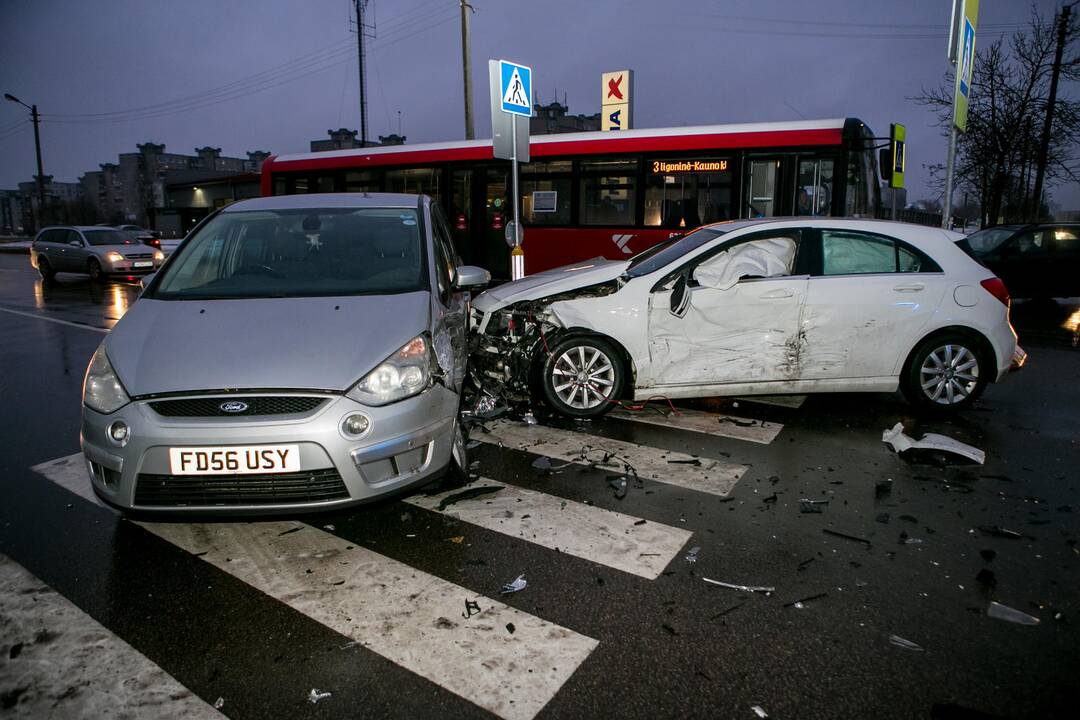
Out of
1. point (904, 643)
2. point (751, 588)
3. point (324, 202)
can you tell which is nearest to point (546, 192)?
point (324, 202)

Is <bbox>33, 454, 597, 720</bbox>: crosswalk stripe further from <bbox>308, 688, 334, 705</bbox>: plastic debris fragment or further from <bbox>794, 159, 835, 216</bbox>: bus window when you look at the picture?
<bbox>794, 159, 835, 216</bbox>: bus window

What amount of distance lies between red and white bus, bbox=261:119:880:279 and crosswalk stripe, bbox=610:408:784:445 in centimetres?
642

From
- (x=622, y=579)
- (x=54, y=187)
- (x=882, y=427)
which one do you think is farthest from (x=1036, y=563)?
(x=54, y=187)

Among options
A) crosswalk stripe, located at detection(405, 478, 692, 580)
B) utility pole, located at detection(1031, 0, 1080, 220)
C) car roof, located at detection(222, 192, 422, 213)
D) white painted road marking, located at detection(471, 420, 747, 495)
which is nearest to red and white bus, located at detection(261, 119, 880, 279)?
white painted road marking, located at detection(471, 420, 747, 495)

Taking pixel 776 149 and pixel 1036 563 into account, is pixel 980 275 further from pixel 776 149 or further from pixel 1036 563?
pixel 776 149

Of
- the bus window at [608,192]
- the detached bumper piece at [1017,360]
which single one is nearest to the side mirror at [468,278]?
the detached bumper piece at [1017,360]

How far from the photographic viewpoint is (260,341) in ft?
11.8

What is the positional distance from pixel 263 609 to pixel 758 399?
198 inches

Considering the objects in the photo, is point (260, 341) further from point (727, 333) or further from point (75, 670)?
point (727, 333)

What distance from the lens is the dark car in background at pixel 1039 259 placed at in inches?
507

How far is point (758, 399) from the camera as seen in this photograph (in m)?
6.71

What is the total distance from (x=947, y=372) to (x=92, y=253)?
72.9 feet

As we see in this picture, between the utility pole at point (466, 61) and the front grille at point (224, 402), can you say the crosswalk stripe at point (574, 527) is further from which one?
the utility pole at point (466, 61)

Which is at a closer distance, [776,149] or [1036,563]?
[1036,563]
